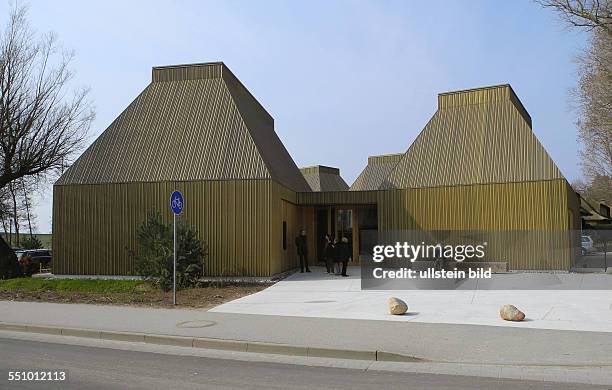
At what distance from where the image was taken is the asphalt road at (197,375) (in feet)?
23.6

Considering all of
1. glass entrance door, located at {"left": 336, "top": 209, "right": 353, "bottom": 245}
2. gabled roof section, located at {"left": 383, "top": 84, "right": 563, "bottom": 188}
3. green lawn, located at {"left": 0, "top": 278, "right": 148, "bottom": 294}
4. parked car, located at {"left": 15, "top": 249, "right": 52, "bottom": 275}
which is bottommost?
green lawn, located at {"left": 0, "top": 278, "right": 148, "bottom": 294}

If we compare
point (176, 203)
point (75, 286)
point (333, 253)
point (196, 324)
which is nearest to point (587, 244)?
point (333, 253)

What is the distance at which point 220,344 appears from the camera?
33.1 ft

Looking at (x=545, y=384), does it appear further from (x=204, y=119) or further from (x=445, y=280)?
(x=204, y=119)

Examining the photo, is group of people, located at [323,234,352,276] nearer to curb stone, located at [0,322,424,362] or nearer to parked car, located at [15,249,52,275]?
curb stone, located at [0,322,424,362]

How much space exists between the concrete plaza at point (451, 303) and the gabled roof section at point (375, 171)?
25955 millimetres

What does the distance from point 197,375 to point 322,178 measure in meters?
40.9

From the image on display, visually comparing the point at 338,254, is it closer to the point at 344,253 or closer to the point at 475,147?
the point at 344,253

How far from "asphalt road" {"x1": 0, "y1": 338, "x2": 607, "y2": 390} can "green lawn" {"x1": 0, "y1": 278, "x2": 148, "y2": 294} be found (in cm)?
907

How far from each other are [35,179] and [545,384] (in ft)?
88.2

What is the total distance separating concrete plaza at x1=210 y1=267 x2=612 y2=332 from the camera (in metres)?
12.3

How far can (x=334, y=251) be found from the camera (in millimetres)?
22906

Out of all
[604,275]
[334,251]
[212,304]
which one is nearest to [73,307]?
[212,304]

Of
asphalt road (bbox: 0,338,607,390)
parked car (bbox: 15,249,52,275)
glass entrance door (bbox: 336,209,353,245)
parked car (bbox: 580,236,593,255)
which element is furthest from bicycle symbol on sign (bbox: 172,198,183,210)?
parked car (bbox: 580,236,593,255)
